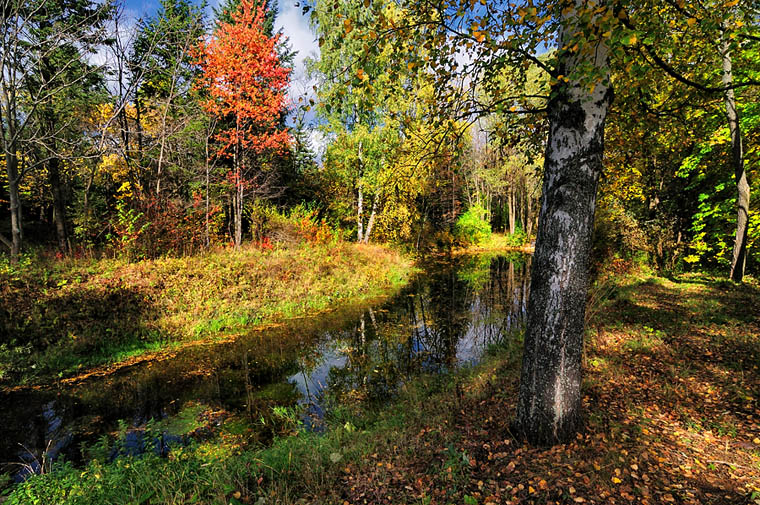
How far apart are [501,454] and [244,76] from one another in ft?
51.2

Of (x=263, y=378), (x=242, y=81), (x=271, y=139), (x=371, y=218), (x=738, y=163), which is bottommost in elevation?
(x=263, y=378)

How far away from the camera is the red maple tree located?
13523 millimetres

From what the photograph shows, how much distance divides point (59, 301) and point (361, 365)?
25.0 ft

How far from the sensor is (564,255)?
309 centimetres

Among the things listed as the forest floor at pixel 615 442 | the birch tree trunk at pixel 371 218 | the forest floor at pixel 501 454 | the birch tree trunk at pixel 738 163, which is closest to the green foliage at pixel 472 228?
the birch tree trunk at pixel 371 218

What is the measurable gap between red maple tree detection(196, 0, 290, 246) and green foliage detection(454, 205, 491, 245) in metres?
20.8

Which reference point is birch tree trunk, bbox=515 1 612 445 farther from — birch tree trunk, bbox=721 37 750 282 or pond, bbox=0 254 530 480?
birch tree trunk, bbox=721 37 750 282

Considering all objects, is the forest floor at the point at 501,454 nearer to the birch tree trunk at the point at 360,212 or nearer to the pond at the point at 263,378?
the pond at the point at 263,378

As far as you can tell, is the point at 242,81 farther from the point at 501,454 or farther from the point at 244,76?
the point at 501,454

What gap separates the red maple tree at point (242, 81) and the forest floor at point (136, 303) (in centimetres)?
306

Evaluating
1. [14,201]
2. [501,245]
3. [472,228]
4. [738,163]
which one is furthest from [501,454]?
[501,245]

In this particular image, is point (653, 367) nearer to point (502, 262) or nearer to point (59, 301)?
point (59, 301)

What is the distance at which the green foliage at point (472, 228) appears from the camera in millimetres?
31734

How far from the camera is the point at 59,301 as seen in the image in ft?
27.0
